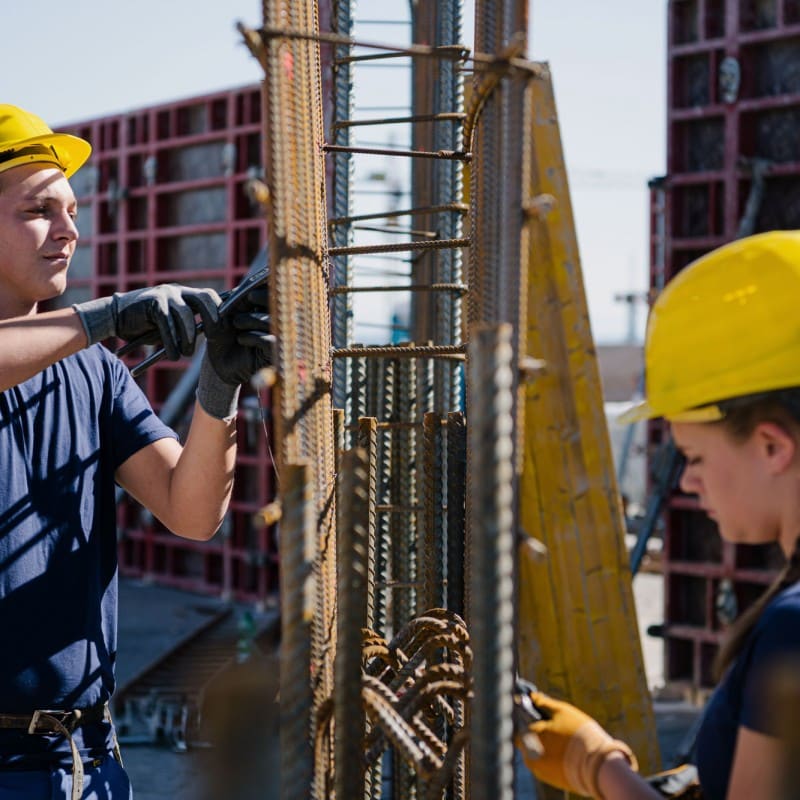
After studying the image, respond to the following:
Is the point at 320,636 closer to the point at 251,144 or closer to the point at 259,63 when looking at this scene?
the point at 259,63

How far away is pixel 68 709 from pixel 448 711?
923 millimetres

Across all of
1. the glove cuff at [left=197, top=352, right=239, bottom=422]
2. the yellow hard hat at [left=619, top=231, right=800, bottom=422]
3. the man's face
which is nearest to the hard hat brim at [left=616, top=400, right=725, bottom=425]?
the yellow hard hat at [left=619, top=231, right=800, bottom=422]

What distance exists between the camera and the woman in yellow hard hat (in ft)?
5.37

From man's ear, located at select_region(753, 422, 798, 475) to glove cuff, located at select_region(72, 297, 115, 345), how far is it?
1.32 meters

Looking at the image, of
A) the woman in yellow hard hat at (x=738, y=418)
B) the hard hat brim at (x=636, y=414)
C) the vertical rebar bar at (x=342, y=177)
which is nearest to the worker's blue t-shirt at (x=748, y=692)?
the woman in yellow hard hat at (x=738, y=418)

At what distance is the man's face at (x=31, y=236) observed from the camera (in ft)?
8.43

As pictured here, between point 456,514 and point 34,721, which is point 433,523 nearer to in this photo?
point 456,514

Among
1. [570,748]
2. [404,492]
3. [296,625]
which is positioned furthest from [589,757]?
[404,492]

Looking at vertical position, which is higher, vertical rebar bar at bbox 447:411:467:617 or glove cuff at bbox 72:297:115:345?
glove cuff at bbox 72:297:115:345

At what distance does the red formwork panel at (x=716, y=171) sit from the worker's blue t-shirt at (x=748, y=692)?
17.5 feet

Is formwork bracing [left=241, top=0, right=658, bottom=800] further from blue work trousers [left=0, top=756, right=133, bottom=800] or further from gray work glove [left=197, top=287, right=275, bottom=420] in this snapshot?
blue work trousers [left=0, top=756, right=133, bottom=800]

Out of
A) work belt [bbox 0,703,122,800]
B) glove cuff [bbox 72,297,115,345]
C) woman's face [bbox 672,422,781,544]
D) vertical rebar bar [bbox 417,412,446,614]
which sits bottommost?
work belt [bbox 0,703,122,800]

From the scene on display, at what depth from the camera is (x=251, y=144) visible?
10094 mm

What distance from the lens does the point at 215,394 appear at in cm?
260
